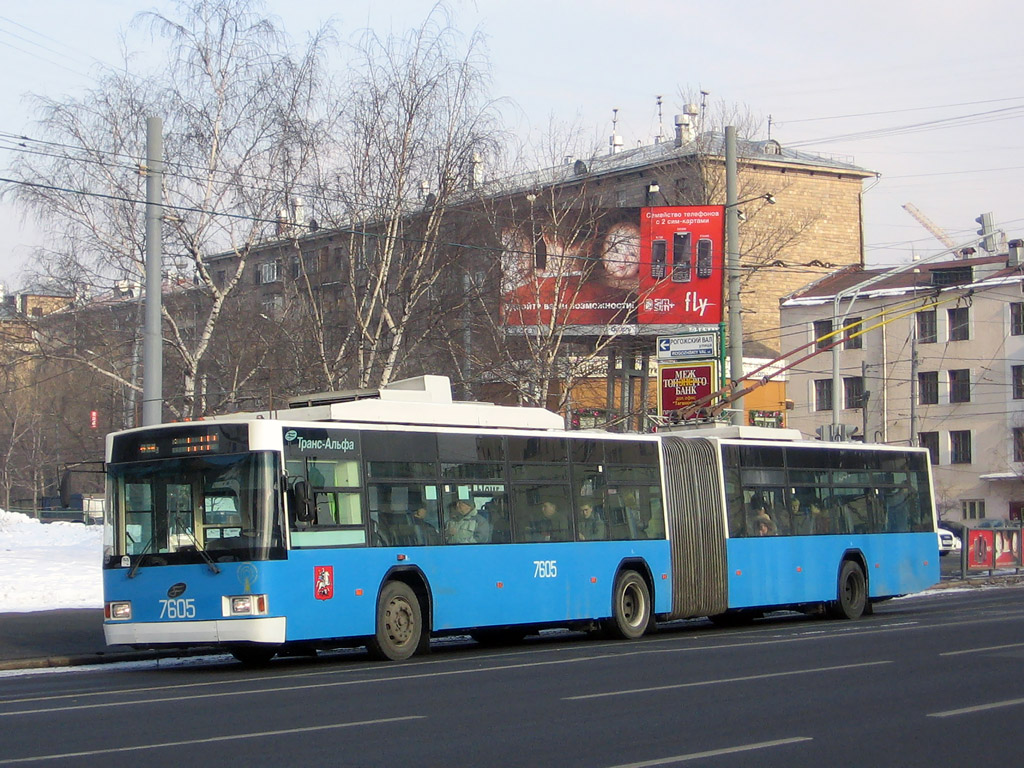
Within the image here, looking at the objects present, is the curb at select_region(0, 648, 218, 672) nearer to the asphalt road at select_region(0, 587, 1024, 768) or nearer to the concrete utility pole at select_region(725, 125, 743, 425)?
the asphalt road at select_region(0, 587, 1024, 768)

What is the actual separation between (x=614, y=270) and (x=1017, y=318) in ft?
102

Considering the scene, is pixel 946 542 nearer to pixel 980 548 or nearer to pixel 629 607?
pixel 980 548

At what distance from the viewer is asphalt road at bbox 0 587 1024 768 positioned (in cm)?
898

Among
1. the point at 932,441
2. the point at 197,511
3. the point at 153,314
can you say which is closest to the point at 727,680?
the point at 197,511

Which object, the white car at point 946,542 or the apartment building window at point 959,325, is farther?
the apartment building window at point 959,325

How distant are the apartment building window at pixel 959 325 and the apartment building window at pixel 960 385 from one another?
5.09ft

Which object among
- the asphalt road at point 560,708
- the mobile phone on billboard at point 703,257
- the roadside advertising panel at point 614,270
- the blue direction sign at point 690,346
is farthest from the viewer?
the mobile phone on billboard at point 703,257

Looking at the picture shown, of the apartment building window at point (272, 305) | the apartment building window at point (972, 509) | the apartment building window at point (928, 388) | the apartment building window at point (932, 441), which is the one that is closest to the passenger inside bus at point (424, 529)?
the apartment building window at point (272, 305)

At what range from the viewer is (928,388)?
67688 millimetres

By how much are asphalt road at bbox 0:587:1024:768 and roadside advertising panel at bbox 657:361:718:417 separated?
Result: 58.7 feet

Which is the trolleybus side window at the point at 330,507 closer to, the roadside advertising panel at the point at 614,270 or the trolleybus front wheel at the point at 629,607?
the trolleybus front wheel at the point at 629,607

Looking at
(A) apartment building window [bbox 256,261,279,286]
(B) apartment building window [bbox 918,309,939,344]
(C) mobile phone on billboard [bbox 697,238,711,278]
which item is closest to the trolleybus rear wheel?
(A) apartment building window [bbox 256,261,279,286]

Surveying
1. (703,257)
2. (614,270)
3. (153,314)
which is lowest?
(153,314)

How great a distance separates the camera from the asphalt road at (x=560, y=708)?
8977 mm
